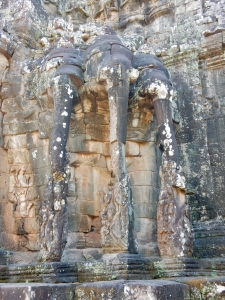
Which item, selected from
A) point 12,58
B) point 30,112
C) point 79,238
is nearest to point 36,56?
point 12,58

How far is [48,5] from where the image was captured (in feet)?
34.4

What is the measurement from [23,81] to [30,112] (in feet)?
2.17

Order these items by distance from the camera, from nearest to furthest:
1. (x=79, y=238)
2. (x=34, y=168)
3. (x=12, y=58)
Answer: (x=79, y=238) → (x=34, y=168) → (x=12, y=58)

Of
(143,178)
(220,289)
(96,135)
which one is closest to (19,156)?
(96,135)

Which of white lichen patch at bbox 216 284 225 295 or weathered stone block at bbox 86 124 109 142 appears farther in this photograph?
weathered stone block at bbox 86 124 109 142

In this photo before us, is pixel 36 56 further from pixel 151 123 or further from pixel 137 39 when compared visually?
pixel 151 123

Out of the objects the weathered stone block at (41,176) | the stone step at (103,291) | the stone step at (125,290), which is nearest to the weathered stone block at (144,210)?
the weathered stone block at (41,176)

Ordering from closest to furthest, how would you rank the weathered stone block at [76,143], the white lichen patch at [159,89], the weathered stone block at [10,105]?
the white lichen patch at [159,89]
the weathered stone block at [76,143]
the weathered stone block at [10,105]

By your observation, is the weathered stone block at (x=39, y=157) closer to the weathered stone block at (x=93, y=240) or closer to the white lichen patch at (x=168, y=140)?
the weathered stone block at (x=93, y=240)

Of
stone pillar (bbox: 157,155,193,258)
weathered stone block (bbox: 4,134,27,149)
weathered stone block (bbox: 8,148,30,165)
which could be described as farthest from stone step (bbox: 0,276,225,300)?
weathered stone block (bbox: 4,134,27,149)

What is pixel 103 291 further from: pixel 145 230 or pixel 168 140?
pixel 168 140

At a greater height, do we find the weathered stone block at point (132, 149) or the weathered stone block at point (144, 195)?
the weathered stone block at point (132, 149)

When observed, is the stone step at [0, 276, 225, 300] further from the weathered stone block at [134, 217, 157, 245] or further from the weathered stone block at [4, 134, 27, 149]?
the weathered stone block at [4, 134, 27, 149]

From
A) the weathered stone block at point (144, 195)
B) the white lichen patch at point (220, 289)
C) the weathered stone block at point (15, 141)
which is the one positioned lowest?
the white lichen patch at point (220, 289)
